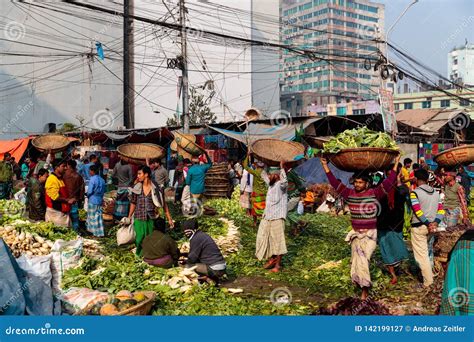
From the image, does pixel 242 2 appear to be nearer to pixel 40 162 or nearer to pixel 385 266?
pixel 40 162

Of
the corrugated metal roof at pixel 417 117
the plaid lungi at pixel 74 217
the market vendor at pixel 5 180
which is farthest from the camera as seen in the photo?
the corrugated metal roof at pixel 417 117

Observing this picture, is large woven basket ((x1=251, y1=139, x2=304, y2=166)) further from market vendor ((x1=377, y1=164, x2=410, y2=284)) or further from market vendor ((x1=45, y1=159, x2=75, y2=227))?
market vendor ((x1=45, y1=159, x2=75, y2=227))

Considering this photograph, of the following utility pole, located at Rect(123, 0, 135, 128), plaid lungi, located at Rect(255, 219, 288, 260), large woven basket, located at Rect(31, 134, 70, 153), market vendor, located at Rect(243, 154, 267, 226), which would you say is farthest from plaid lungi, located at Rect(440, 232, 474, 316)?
utility pole, located at Rect(123, 0, 135, 128)

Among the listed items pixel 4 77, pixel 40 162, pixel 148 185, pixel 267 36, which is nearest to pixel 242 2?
pixel 267 36

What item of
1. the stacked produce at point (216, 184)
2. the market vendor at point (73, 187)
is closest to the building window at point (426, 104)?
the stacked produce at point (216, 184)

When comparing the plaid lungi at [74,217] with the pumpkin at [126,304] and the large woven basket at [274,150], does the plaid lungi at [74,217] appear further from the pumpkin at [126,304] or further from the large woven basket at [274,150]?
the pumpkin at [126,304]

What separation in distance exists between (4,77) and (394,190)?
46.4m

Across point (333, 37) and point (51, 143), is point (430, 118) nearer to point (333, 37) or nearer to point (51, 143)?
point (51, 143)

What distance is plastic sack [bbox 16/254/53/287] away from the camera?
6.54m

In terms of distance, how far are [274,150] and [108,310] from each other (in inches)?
232

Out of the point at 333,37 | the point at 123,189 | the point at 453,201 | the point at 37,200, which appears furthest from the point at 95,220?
the point at 333,37

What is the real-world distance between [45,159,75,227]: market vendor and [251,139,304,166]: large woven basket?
3935 mm

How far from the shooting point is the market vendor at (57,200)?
10156mm

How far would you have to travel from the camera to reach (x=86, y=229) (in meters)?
11.9
